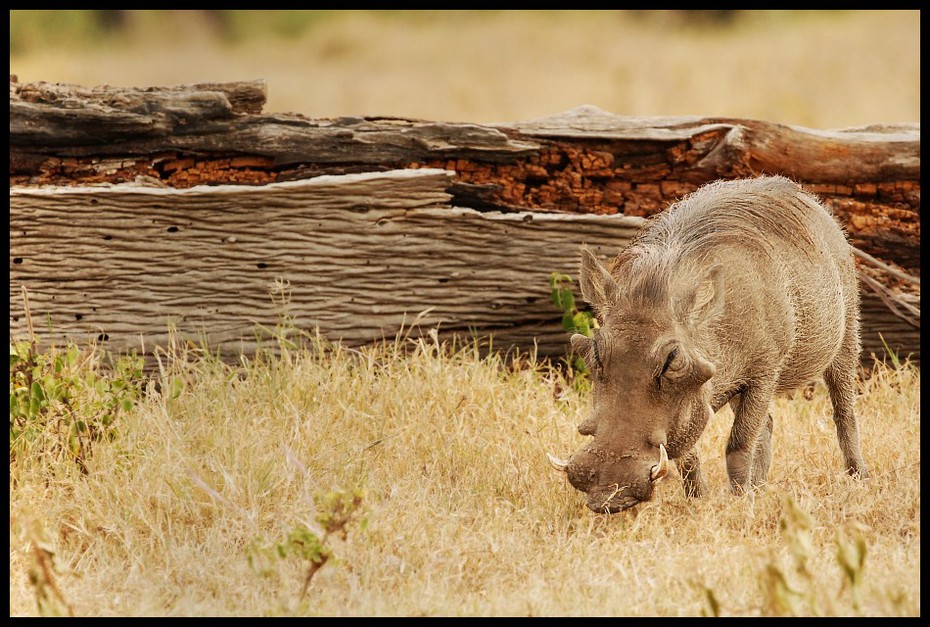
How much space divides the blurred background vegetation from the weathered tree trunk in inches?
287

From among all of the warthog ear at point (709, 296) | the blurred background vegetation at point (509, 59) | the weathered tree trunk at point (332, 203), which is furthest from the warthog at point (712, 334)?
the blurred background vegetation at point (509, 59)

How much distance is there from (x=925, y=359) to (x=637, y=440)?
9.00 feet

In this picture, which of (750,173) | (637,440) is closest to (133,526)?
(637,440)

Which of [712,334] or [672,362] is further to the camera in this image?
[712,334]

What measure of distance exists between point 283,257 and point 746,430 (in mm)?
2470

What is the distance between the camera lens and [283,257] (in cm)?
592

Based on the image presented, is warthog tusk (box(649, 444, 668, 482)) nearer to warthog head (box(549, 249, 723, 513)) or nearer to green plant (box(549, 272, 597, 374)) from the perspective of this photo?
warthog head (box(549, 249, 723, 513))

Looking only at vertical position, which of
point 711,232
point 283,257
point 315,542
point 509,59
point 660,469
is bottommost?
point 315,542

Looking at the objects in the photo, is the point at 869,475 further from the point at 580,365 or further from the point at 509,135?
the point at 509,135

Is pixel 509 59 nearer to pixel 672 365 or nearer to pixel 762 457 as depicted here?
pixel 762 457

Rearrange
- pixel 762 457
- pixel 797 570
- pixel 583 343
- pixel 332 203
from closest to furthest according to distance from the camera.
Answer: pixel 797 570 < pixel 583 343 < pixel 762 457 < pixel 332 203

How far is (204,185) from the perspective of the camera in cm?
588

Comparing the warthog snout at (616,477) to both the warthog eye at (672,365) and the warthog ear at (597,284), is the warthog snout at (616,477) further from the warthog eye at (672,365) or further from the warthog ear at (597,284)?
the warthog ear at (597,284)

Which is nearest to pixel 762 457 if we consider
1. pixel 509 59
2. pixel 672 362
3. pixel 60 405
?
pixel 672 362
